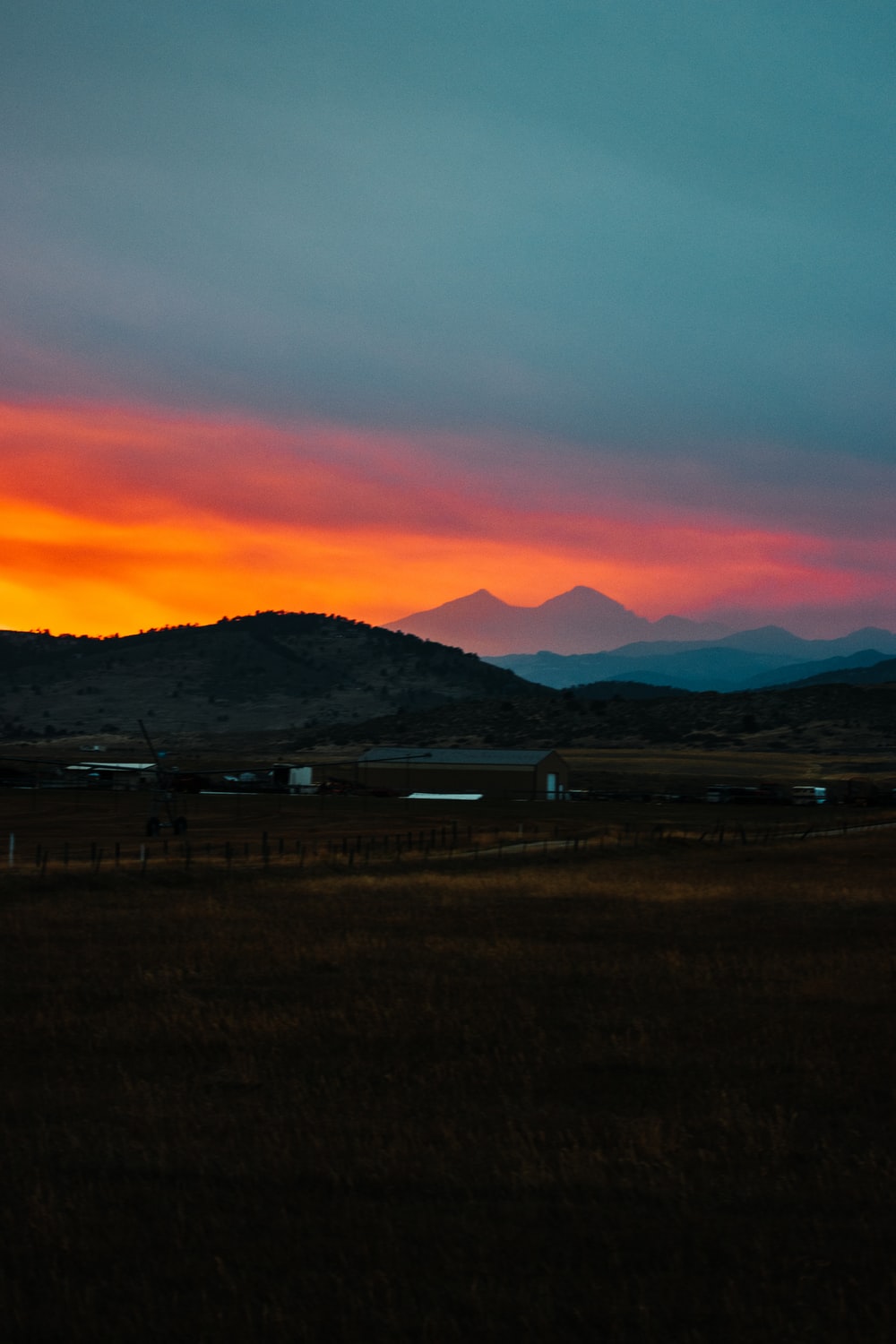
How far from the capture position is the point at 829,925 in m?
37.5

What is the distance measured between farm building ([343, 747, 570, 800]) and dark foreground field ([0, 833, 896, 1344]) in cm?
8391

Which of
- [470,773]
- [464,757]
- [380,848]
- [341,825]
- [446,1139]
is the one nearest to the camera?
[446,1139]

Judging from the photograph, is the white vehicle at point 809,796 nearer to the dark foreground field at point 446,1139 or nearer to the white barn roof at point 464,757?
the white barn roof at point 464,757

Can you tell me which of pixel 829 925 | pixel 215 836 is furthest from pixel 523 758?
pixel 829 925

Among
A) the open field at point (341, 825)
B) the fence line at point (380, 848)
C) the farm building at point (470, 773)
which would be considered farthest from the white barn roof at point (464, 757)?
the fence line at point (380, 848)

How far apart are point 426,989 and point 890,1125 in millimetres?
11563

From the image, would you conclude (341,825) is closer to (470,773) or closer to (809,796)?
(470,773)

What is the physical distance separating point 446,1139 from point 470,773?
104940 millimetres

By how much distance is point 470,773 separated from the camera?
12094cm

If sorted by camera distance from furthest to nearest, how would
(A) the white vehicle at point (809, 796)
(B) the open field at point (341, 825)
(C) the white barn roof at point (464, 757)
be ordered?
1. (C) the white barn roof at point (464, 757)
2. (A) the white vehicle at point (809, 796)
3. (B) the open field at point (341, 825)

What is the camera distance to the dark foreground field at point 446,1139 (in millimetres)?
11383

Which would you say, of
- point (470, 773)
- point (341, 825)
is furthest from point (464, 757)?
point (341, 825)

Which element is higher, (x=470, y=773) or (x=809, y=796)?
(x=470, y=773)

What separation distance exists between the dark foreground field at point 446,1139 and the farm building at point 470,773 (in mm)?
83911
